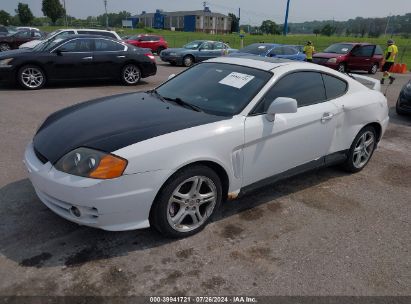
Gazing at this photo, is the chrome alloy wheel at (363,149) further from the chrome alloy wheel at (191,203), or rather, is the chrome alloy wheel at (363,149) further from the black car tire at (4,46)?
the black car tire at (4,46)

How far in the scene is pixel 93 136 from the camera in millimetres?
3031

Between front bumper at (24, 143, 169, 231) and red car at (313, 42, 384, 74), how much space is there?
620 inches

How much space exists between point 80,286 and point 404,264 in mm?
2591

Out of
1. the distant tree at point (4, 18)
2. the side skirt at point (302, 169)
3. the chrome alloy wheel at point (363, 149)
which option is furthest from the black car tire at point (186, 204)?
the distant tree at point (4, 18)

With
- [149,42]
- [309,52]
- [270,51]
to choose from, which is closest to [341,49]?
[309,52]

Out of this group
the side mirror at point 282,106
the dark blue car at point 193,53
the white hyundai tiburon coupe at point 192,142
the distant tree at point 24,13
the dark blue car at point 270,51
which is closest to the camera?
the white hyundai tiburon coupe at point 192,142

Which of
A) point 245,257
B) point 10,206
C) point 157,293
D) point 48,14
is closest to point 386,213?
point 245,257

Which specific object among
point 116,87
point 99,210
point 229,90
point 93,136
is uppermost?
point 229,90

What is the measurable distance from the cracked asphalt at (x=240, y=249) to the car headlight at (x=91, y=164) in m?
0.70

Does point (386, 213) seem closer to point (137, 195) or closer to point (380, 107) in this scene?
point (380, 107)

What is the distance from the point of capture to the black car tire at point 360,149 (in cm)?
471

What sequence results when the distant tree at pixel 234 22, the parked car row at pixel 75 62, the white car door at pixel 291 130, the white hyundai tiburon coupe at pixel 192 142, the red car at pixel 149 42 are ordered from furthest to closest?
1. the distant tree at pixel 234 22
2. the red car at pixel 149 42
3. the parked car row at pixel 75 62
4. the white car door at pixel 291 130
5. the white hyundai tiburon coupe at pixel 192 142

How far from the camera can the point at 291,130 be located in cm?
373

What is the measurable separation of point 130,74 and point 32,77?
9.08 ft
